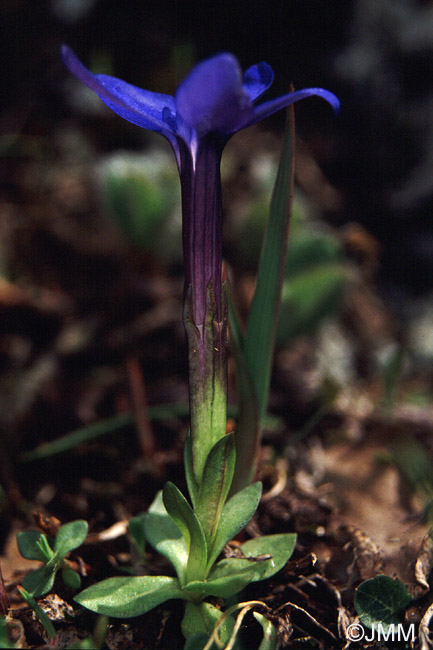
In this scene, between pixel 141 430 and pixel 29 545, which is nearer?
pixel 29 545

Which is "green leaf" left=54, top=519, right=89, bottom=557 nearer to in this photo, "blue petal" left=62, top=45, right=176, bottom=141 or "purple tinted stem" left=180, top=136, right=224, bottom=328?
"purple tinted stem" left=180, top=136, right=224, bottom=328

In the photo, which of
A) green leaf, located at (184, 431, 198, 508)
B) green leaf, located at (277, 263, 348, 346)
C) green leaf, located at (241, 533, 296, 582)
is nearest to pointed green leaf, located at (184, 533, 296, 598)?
green leaf, located at (241, 533, 296, 582)

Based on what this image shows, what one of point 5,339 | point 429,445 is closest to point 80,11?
point 5,339

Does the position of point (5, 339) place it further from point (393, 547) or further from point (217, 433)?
point (393, 547)

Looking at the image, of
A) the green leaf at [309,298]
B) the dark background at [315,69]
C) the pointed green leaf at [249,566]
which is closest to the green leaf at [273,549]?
the pointed green leaf at [249,566]

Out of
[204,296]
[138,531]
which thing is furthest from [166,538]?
[204,296]

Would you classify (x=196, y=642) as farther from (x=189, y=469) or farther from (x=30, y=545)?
(x=30, y=545)
